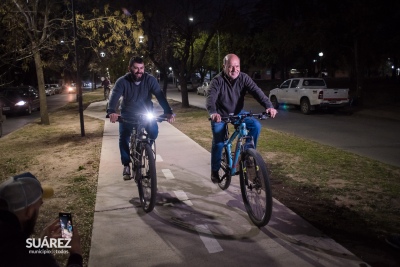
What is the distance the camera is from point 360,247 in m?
3.72

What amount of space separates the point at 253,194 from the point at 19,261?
3.23 m

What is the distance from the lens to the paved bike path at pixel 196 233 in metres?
3.53

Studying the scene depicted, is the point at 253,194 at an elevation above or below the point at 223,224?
above

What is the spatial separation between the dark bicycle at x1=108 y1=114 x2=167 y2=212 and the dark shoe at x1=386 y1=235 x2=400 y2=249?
2.76 metres

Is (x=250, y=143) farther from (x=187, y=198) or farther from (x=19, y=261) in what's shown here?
(x=19, y=261)

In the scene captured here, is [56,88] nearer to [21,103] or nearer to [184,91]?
[21,103]

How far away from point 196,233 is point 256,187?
916 mm

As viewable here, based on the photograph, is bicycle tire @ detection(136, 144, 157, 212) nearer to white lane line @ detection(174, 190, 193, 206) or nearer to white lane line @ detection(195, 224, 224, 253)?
white lane line @ detection(174, 190, 193, 206)

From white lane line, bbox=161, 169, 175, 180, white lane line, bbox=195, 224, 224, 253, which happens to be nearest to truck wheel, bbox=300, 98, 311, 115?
white lane line, bbox=161, 169, 175, 180

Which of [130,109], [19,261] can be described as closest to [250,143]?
[130,109]

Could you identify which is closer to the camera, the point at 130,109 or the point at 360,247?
the point at 360,247

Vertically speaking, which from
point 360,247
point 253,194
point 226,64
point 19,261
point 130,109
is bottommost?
point 360,247

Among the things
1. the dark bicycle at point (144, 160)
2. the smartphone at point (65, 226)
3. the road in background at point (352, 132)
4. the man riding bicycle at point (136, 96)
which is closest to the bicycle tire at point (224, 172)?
the man riding bicycle at point (136, 96)

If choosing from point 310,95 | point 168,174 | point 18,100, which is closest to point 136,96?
point 168,174
